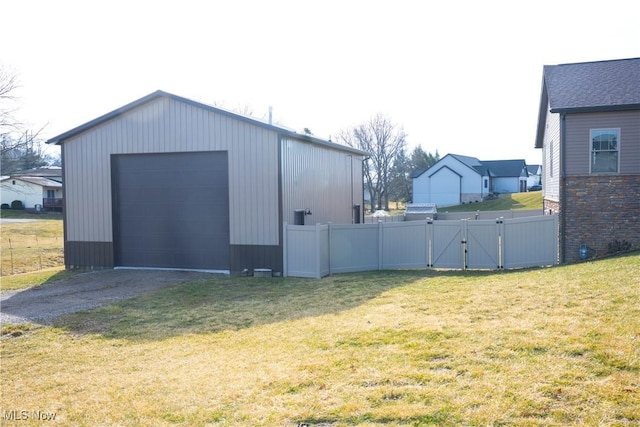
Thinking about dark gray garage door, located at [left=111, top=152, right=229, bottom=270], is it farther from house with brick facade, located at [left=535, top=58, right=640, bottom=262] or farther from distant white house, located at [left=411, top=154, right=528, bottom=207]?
distant white house, located at [left=411, top=154, right=528, bottom=207]

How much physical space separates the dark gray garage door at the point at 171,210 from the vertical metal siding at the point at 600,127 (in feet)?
34.2

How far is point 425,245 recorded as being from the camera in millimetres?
15773

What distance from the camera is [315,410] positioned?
510cm

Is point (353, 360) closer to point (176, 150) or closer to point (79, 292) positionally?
point (79, 292)

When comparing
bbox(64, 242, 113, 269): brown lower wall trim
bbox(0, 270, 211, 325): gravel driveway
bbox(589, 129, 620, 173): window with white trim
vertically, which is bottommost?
bbox(0, 270, 211, 325): gravel driveway

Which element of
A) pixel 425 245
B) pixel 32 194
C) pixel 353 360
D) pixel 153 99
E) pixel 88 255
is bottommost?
pixel 353 360

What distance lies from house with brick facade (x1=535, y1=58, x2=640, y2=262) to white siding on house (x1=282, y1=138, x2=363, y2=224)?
25.2ft

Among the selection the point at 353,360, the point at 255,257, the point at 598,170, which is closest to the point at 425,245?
the point at 255,257

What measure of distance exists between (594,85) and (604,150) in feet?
8.16

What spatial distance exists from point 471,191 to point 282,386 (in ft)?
190

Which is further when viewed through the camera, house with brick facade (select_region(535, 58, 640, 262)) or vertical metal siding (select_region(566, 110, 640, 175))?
vertical metal siding (select_region(566, 110, 640, 175))

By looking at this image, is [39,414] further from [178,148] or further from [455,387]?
[178,148]

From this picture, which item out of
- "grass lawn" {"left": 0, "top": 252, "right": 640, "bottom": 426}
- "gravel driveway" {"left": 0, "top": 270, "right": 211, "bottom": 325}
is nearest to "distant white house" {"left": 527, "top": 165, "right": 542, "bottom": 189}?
"gravel driveway" {"left": 0, "top": 270, "right": 211, "bottom": 325}

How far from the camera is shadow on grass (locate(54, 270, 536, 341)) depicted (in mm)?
9352
